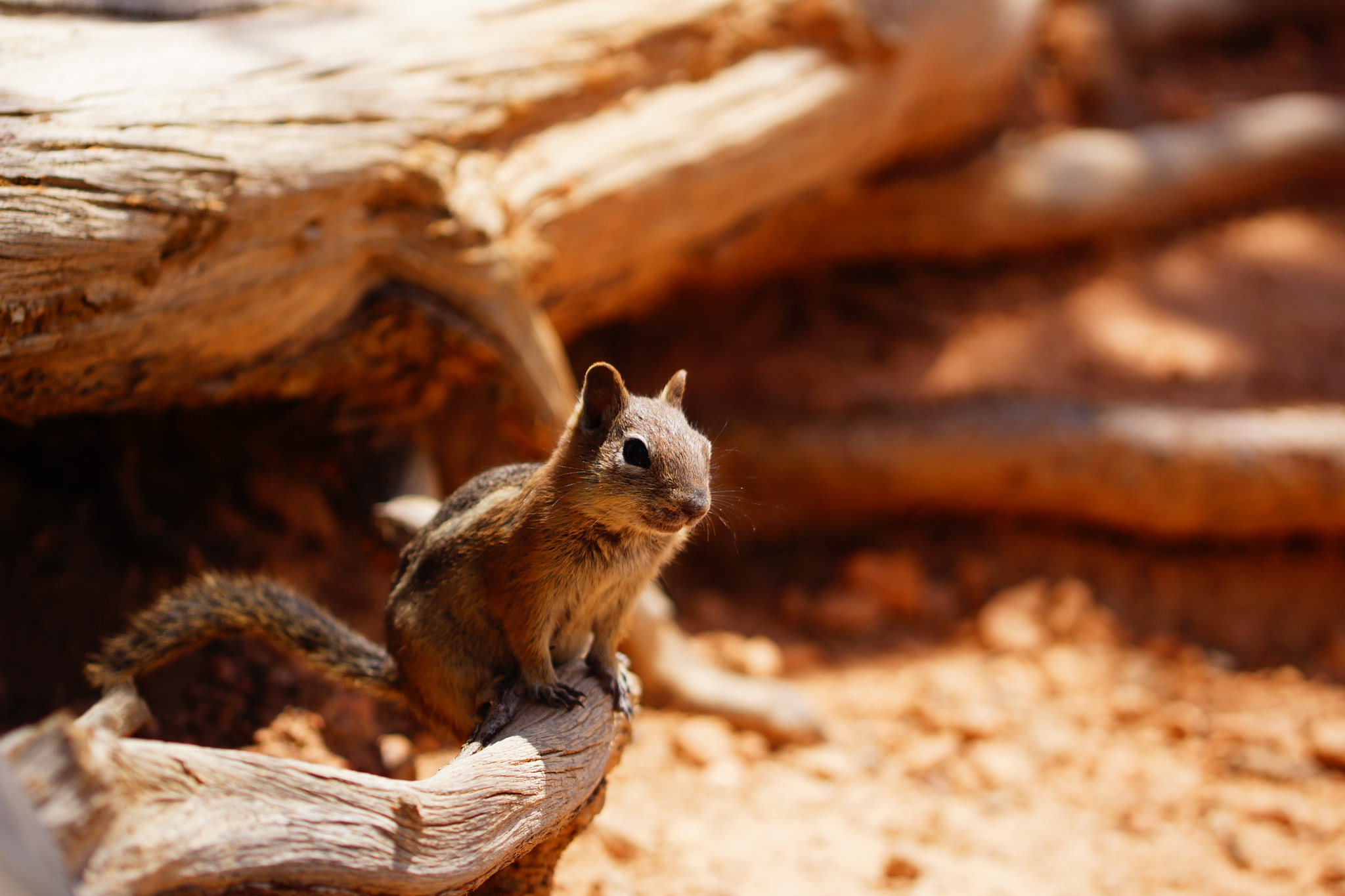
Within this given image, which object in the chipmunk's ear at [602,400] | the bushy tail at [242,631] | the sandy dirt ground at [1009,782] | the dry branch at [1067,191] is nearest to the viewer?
the bushy tail at [242,631]

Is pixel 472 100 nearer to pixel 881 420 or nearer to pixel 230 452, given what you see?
pixel 230 452

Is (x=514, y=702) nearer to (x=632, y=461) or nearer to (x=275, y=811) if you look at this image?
(x=632, y=461)

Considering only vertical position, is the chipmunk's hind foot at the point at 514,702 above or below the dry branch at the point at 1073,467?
below

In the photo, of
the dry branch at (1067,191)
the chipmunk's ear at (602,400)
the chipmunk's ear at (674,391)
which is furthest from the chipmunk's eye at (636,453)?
the dry branch at (1067,191)

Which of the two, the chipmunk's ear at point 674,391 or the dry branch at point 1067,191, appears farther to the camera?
the dry branch at point 1067,191

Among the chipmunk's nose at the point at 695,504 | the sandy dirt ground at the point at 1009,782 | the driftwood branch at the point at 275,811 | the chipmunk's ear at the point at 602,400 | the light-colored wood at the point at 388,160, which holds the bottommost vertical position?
the sandy dirt ground at the point at 1009,782

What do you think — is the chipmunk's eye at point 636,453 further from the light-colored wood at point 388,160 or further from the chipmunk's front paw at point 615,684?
the light-colored wood at point 388,160

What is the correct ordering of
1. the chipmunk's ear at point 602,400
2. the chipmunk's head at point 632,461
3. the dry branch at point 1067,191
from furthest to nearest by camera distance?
the dry branch at point 1067,191, the chipmunk's ear at point 602,400, the chipmunk's head at point 632,461
